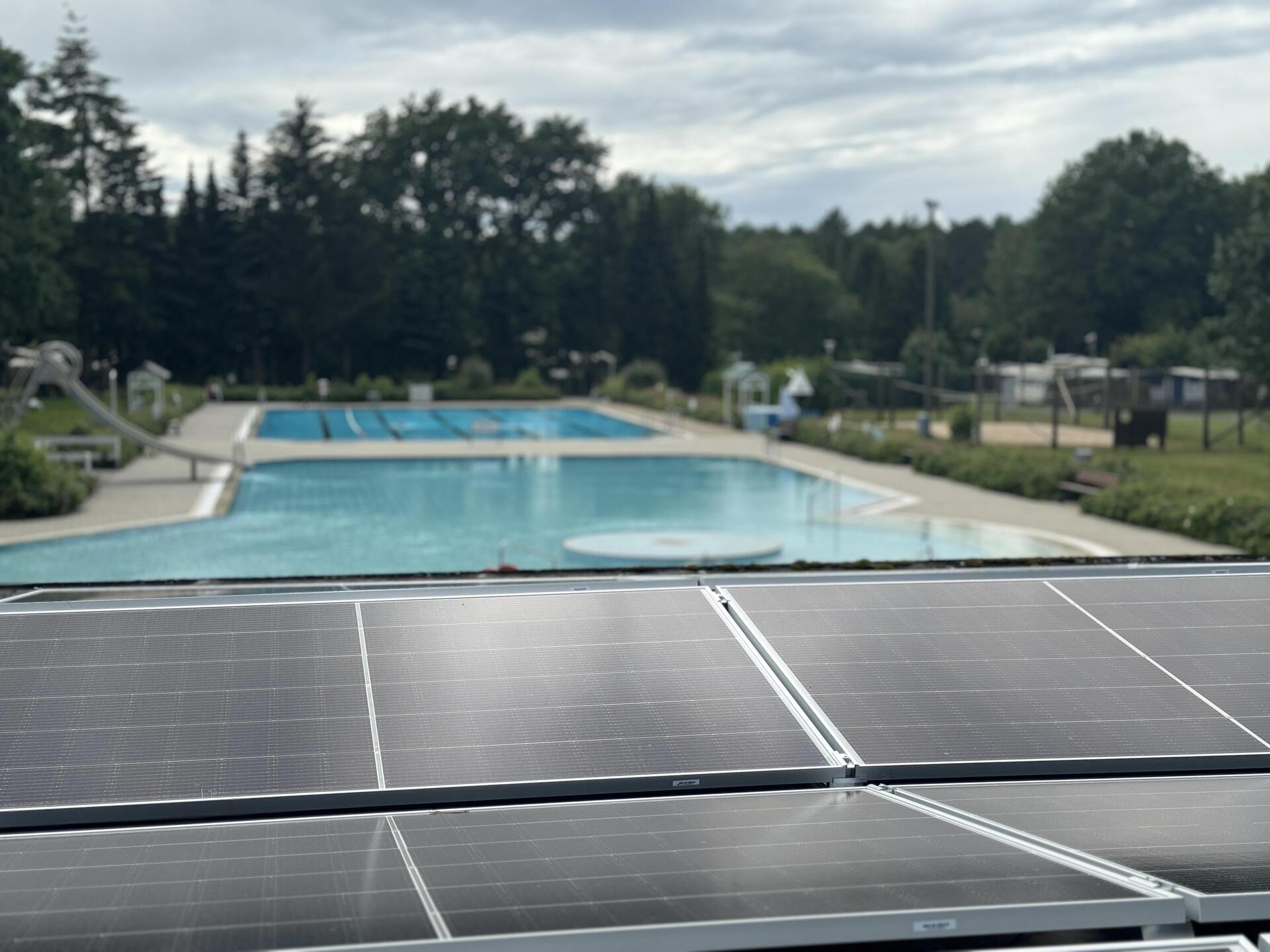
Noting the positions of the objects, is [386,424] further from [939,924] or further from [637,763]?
[939,924]

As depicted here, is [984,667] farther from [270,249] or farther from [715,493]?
[270,249]

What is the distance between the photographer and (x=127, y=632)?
566 cm

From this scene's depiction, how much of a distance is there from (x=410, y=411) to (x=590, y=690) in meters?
54.1

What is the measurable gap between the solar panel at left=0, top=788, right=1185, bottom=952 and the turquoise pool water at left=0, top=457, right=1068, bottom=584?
13141mm

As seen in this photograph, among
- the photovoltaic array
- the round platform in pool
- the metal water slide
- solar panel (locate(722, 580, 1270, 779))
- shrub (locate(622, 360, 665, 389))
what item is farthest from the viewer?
shrub (locate(622, 360, 665, 389))

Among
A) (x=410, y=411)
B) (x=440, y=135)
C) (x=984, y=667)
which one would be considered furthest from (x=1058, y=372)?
(x=440, y=135)

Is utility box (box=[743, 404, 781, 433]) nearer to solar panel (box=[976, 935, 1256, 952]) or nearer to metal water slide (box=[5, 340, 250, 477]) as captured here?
metal water slide (box=[5, 340, 250, 477])

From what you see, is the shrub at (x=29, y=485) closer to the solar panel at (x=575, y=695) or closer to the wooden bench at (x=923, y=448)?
the wooden bench at (x=923, y=448)

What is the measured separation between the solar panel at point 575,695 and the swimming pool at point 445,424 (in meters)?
35.5

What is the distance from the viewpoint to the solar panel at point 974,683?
5172mm

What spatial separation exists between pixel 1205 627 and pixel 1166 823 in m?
2.15

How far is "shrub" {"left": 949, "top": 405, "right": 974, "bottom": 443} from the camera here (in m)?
37.2

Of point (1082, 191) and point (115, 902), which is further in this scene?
point (1082, 191)

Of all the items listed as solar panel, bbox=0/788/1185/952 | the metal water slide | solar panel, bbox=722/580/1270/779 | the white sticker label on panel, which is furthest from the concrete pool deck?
the white sticker label on panel
